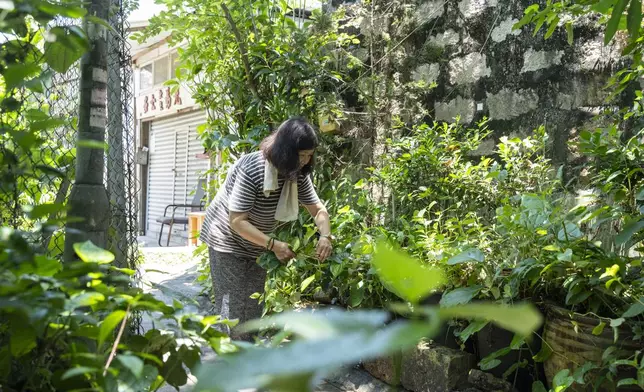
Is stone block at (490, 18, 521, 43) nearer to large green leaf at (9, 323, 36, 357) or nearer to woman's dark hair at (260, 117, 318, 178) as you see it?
woman's dark hair at (260, 117, 318, 178)

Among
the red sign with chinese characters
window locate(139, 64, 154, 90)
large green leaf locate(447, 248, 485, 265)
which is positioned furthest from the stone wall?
window locate(139, 64, 154, 90)

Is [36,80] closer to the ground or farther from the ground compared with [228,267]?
farther from the ground

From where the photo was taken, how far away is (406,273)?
1.04ft

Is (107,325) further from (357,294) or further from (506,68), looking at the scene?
(506,68)

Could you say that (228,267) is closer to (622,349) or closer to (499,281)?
(499,281)

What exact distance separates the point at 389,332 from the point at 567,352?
227 cm

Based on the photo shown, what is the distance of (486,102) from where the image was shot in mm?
3953

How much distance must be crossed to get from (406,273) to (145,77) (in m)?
14.8

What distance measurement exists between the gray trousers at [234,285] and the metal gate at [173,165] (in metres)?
7.44

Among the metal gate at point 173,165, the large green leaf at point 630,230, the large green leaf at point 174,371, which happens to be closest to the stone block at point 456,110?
the large green leaf at point 630,230

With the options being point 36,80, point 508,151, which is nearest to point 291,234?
point 508,151

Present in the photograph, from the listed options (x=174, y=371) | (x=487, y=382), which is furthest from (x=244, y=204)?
(x=174, y=371)

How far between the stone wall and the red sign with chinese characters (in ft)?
23.3

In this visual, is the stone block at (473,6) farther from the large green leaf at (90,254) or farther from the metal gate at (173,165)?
the metal gate at (173,165)
